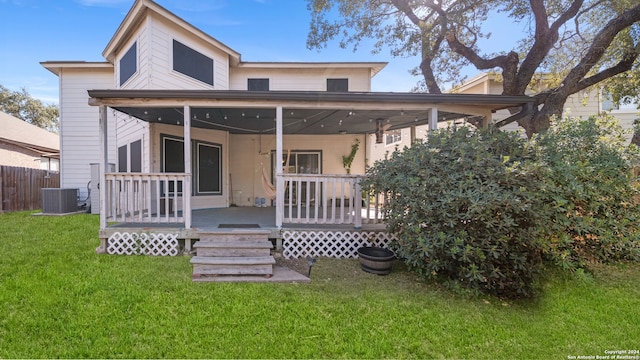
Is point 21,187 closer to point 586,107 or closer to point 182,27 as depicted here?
point 182,27

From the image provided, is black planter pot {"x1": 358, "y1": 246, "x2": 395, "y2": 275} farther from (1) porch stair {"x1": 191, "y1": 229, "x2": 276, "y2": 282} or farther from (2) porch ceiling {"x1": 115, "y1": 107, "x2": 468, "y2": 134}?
(2) porch ceiling {"x1": 115, "y1": 107, "x2": 468, "y2": 134}

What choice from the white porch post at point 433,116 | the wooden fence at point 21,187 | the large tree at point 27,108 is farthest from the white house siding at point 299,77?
the large tree at point 27,108

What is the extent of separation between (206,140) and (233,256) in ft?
→ 15.0

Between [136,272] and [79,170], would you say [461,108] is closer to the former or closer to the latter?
[136,272]

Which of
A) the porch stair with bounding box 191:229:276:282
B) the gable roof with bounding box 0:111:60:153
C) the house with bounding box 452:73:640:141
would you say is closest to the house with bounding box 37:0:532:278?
the porch stair with bounding box 191:229:276:282

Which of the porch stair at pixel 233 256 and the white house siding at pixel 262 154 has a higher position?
the white house siding at pixel 262 154

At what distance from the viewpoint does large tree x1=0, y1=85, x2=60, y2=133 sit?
25047 millimetres

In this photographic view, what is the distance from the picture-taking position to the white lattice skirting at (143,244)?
463cm

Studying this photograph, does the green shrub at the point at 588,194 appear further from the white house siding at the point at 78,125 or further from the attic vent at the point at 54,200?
the white house siding at the point at 78,125

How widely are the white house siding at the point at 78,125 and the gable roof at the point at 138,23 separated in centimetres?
154

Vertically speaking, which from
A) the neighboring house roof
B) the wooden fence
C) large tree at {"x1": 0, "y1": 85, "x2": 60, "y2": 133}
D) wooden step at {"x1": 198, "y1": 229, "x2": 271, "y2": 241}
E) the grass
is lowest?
the grass

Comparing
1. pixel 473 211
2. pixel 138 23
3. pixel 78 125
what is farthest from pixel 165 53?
pixel 473 211

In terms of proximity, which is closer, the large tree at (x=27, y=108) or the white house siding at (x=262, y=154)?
the white house siding at (x=262, y=154)

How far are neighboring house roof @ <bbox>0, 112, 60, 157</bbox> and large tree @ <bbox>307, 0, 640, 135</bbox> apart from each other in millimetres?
15722
